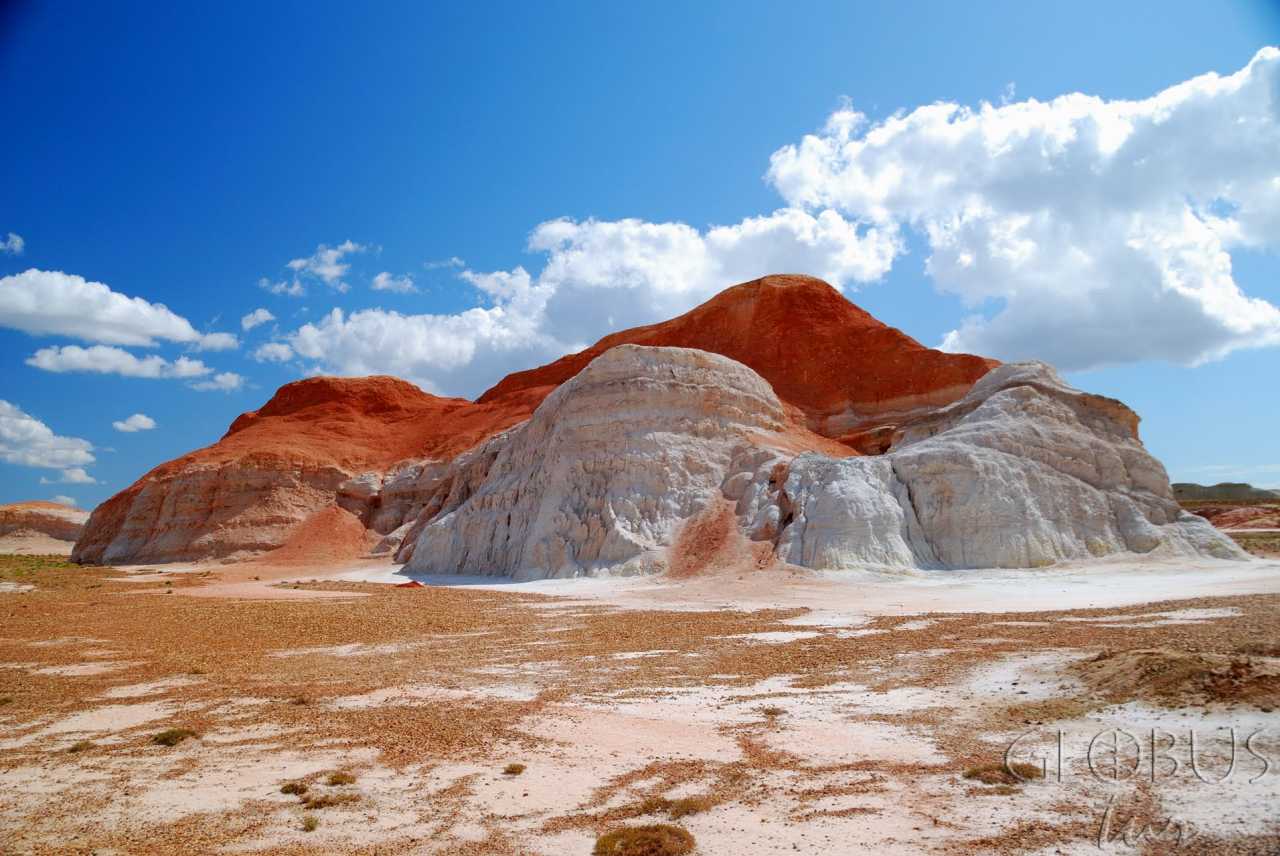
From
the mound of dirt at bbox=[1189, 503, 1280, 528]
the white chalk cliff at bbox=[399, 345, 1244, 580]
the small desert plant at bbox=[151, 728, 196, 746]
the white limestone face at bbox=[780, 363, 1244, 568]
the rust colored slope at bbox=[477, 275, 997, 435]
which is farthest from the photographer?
the rust colored slope at bbox=[477, 275, 997, 435]

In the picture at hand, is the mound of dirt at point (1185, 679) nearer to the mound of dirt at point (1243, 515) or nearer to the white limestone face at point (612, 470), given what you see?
A: the white limestone face at point (612, 470)

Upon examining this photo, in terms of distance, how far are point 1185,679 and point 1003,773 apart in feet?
10.4

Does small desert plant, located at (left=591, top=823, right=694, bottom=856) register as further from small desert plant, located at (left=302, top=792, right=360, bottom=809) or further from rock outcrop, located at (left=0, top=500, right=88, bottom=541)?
rock outcrop, located at (left=0, top=500, right=88, bottom=541)

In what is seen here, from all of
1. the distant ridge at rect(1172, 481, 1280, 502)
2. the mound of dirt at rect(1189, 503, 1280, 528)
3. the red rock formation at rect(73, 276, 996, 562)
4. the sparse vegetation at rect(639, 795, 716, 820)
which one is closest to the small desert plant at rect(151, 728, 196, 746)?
the sparse vegetation at rect(639, 795, 716, 820)

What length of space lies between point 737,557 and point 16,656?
20714 millimetres

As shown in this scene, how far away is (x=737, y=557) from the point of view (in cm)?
2888

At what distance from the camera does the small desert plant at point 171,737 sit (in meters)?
8.49

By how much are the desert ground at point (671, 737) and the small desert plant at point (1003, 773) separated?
0.10 feet

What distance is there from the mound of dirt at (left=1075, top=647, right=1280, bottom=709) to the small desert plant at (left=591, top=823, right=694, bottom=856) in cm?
556

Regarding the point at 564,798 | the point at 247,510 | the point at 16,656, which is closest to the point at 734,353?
the point at 247,510

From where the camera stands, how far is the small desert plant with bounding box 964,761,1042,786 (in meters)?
6.52

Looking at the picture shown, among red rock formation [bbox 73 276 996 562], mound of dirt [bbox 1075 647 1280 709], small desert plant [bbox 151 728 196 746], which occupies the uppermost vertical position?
red rock formation [bbox 73 276 996 562]

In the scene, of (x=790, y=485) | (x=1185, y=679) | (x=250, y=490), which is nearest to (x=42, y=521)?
(x=250, y=490)

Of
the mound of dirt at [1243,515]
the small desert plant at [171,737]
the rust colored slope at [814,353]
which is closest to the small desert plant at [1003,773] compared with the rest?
the small desert plant at [171,737]
